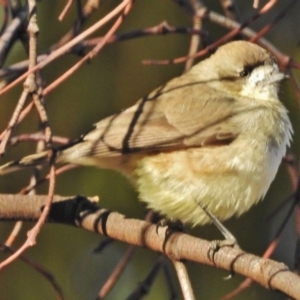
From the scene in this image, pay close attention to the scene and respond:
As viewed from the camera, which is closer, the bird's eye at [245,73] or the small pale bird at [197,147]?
the small pale bird at [197,147]

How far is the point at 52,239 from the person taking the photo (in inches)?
213

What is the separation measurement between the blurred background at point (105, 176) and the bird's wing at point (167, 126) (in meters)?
1.66

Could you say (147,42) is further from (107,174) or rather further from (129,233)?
(129,233)

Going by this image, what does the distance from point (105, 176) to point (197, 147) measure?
1.92m

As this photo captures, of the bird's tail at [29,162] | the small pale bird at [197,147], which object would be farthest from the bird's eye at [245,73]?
the bird's tail at [29,162]

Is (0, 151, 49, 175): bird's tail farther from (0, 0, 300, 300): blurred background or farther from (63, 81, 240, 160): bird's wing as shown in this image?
(0, 0, 300, 300): blurred background

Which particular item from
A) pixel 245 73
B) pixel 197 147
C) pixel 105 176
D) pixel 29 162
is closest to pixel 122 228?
pixel 29 162

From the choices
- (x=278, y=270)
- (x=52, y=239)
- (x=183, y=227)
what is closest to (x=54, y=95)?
(x=52, y=239)

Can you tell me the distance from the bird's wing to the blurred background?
5.44ft

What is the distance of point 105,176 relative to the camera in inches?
209

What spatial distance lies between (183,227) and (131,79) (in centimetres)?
212

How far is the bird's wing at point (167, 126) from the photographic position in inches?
132

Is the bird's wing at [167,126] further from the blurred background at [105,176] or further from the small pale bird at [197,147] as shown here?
the blurred background at [105,176]

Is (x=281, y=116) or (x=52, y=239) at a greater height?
(x=281, y=116)
